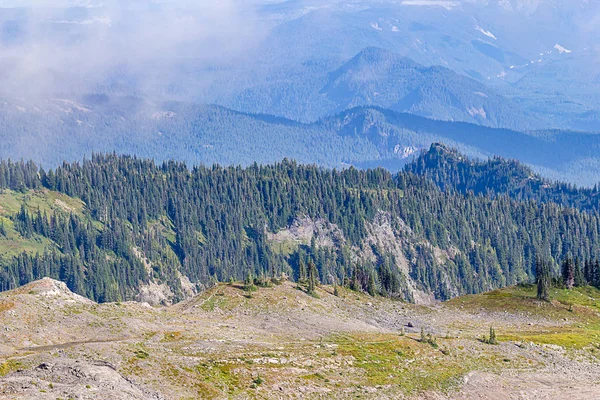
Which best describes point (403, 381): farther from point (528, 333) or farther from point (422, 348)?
point (528, 333)

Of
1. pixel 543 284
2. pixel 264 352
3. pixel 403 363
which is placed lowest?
pixel 403 363

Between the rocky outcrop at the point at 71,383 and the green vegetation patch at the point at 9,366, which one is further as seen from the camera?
the green vegetation patch at the point at 9,366

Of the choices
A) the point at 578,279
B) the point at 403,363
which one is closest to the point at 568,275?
the point at 578,279

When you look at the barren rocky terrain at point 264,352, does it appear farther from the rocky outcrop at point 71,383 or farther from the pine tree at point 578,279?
the pine tree at point 578,279

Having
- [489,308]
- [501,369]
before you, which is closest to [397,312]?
[489,308]

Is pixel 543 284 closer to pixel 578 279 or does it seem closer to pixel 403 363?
pixel 578 279

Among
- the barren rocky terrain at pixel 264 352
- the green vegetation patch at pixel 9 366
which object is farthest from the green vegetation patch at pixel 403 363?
the green vegetation patch at pixel 9 366

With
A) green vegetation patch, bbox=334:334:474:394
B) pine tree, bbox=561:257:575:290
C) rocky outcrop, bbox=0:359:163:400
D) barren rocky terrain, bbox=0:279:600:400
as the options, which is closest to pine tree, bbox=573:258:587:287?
pine tree, bbox=561:257:575:290

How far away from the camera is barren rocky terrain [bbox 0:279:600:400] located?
92.4 meters

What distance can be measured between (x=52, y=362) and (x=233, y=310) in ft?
145

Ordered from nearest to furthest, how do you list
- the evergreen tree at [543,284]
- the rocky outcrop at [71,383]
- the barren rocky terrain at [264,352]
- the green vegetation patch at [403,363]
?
the rocky outcrop at [71,383], the barren rocky terrain at [264,352], the green vegetation patch at [403,363], the evergreen tree at [543,284]

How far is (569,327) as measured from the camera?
150 metres

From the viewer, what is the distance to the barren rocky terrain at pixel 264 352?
92.4 metres

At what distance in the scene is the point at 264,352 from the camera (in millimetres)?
106312
